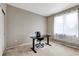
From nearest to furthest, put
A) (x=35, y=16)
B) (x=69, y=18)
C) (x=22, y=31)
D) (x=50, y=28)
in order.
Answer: (x=69, y=18) < (x=22, y=31) < (x=35, y=16) < (x=50, y=28)

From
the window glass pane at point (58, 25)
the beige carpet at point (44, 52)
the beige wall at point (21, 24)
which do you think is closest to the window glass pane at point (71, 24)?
the window glass pane at point (58, 25)

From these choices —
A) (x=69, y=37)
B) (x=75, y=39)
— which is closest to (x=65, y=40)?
(x=69, y=37)

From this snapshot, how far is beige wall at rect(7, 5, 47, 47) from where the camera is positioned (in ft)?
16.2

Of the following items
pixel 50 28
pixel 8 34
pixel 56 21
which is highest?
pixel 56 21

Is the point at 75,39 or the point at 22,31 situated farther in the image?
the point at 22,31

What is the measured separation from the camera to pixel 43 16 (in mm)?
6211

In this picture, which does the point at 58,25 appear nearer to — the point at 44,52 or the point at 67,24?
the point at 67,24

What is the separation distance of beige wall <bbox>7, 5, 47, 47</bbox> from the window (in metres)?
1.14

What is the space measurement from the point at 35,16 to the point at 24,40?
1.98m

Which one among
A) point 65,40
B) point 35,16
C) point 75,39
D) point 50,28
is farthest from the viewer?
point 50,28

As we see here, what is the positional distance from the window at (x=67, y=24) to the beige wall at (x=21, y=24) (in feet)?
3.75

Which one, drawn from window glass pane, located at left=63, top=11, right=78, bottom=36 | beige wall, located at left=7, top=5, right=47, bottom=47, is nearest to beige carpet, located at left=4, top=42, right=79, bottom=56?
window glass pane, located at left=63, top=11, right=78, bottom=36

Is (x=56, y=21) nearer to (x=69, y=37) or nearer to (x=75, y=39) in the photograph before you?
(x=69, y=37)

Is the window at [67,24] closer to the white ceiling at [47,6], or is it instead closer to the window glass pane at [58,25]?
the window glass pane at [58,25]
